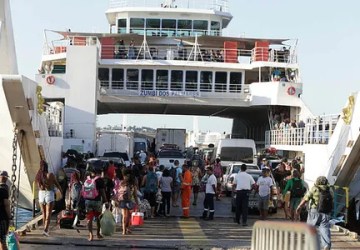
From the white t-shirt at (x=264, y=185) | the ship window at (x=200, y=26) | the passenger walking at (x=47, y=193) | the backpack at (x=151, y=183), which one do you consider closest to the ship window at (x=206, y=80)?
the ship window at (x=200, y=26)

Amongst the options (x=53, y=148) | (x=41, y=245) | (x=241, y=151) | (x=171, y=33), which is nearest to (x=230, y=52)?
(x=171, y=33)

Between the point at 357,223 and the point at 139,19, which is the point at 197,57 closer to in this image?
the point at 139,19

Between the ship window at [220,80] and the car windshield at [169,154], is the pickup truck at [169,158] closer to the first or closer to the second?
the car windshield at [169,154]

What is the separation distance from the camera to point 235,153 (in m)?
27.3

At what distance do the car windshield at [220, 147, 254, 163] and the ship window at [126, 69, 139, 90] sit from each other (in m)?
8.43

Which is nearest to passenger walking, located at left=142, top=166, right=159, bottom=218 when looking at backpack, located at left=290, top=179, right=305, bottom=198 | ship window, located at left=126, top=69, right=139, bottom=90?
backpack, located at left=290, top=179, right=305, bottom=198

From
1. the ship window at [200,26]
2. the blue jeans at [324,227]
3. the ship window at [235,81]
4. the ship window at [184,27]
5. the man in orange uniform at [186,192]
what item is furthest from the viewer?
the ship window at [200,26]

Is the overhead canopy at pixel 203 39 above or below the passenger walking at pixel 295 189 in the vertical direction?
above

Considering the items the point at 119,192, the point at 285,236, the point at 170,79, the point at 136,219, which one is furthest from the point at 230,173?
the point at 285,236

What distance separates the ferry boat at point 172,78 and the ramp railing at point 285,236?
1192 cm

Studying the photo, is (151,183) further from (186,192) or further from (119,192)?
(119,192)

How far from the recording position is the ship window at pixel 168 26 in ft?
128

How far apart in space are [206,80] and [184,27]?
20.8 feet

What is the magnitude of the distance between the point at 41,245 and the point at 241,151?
16.9 meters
